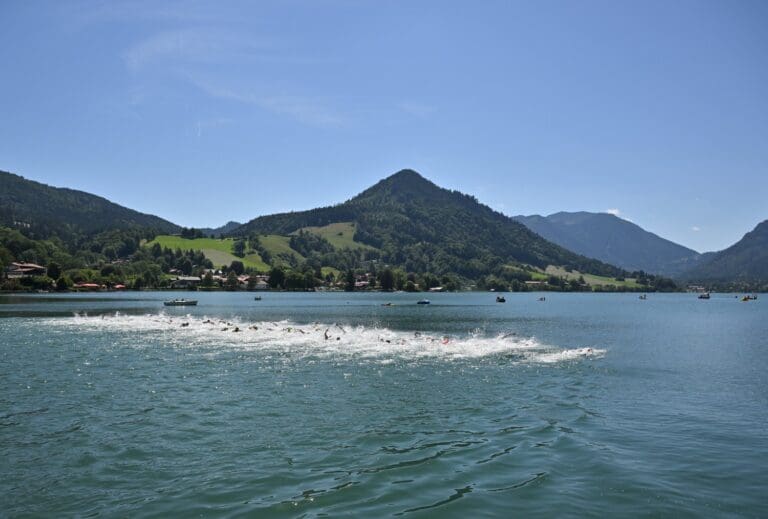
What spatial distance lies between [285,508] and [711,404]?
80.5 feet

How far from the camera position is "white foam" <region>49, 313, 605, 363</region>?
47.5m

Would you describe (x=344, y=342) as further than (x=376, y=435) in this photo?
Yes

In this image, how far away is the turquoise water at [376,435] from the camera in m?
15.2

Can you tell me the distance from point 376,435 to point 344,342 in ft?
116

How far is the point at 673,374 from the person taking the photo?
127 ft

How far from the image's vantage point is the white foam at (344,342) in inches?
1869

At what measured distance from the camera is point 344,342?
56750 mm

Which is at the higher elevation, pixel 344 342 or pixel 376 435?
pixel 376 435

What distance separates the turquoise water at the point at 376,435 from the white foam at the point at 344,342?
208 cm

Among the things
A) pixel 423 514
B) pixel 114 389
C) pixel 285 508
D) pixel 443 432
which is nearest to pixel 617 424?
pixel 443 432

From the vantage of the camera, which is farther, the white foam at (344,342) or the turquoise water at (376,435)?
the white foam at (344,342)

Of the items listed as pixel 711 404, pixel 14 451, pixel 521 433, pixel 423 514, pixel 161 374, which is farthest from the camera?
pixel 161 374

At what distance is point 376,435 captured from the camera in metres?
21.8

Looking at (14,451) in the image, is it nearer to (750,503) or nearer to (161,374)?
(161,374)
